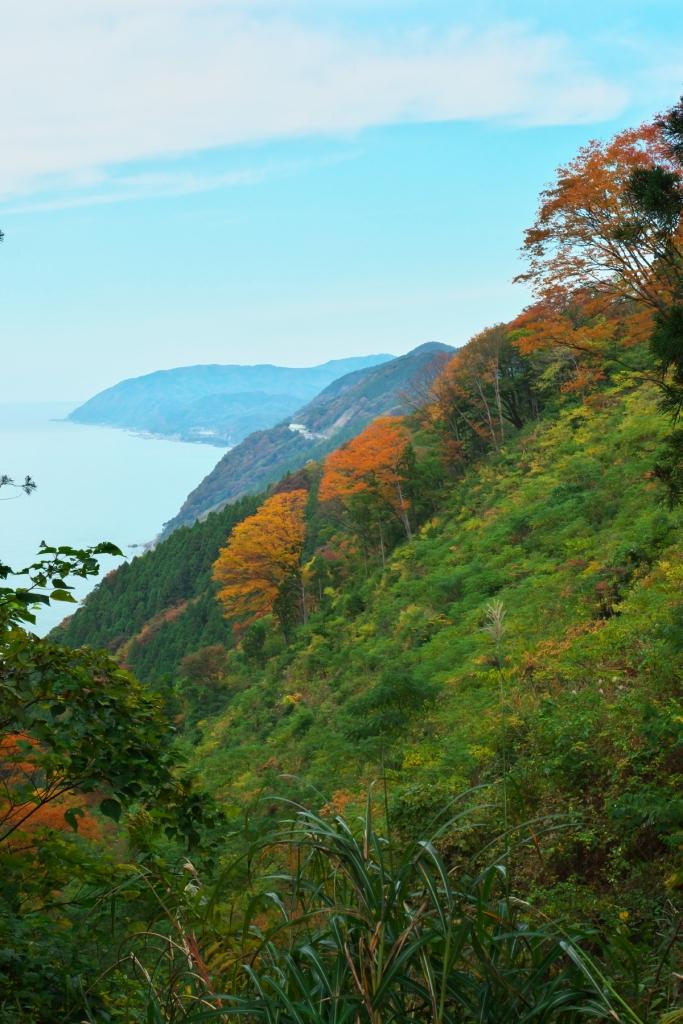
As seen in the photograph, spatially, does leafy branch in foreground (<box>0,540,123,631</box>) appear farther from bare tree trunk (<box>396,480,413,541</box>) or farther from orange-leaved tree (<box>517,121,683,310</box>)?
bare tree trunk (<box>396,480,413,541</box>)

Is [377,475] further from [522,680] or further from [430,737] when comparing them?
[522,680]

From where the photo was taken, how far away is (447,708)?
12695 millimetres

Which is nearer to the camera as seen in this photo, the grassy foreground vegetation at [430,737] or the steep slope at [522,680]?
the grassy foreground vegetation at [430,737]

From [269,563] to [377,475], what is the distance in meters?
6.42

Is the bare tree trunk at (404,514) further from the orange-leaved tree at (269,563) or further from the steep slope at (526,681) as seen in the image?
the orange-leaved tree at (269,563)

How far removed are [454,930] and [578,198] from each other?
16051 millimetres

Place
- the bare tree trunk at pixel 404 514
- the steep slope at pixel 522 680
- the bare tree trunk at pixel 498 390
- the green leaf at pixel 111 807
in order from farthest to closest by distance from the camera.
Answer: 1. the bare tree trunk at pixel 498 390
2. the bare tree trunk at pixel 404 514
3. the steep slope at pixel 522 680
4. the green leaf at pixel 111 807

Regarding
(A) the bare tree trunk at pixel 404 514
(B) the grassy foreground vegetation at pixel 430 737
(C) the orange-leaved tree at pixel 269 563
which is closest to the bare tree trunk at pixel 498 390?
(B) the grassy foreground vegetation at pixel 430 737

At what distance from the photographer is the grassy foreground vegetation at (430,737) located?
227cm

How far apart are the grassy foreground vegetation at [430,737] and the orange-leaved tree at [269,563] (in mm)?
124

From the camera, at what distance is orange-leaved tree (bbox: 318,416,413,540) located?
31.9 m

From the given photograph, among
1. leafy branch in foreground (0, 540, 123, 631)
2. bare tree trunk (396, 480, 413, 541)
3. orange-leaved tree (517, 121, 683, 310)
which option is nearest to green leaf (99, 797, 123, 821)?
leafy branch in foreground (0, 540, 123, 631)

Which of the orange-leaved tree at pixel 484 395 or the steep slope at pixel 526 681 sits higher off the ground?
the orange-leaved tree at pixel 484 395

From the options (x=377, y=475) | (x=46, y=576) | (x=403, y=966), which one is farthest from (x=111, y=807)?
(x=377, y=475)
